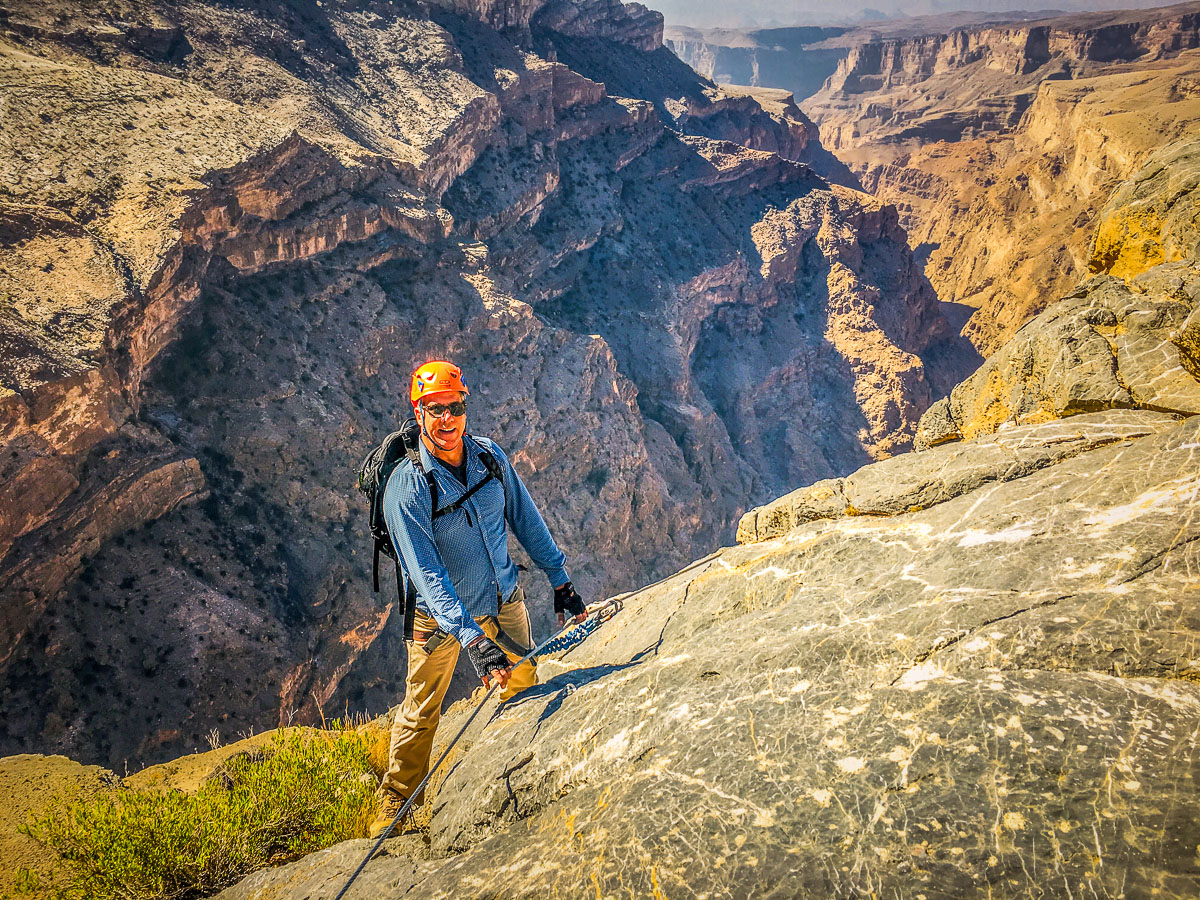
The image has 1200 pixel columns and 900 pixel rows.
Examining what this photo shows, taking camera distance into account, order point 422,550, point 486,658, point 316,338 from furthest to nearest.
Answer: point 316,338
point 422,550
point 486,658

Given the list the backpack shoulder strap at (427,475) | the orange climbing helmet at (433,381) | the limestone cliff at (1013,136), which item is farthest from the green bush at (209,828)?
the limestone cliff at (1013,136)

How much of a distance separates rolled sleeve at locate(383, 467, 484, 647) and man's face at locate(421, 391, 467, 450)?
12.0 inches

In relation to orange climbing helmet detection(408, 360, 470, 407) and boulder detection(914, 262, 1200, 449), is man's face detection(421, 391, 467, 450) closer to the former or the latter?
orange climbing helmet detection(408, 360, 470, 407)

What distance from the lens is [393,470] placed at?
193 inches

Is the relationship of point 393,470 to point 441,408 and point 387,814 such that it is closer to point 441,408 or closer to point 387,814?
point 441,408

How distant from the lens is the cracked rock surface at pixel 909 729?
2.80m

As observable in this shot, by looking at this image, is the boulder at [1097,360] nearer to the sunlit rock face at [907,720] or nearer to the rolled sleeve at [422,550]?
the sunlit rock face at [907,720]

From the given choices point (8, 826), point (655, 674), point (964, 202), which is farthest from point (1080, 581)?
point (964, 202)

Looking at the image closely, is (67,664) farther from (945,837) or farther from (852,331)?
(852,331)

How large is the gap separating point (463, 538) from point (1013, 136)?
326 feet

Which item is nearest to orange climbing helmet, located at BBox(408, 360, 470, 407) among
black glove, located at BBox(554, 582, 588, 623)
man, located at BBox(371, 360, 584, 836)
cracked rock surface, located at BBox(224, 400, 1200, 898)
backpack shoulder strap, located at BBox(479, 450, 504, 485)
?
man, located at BBox(371, 360, 584, 836)

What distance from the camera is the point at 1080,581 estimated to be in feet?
12.4

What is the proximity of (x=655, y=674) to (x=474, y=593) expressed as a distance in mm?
1461

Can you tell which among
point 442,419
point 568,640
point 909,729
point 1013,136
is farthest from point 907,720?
point 1013,136
